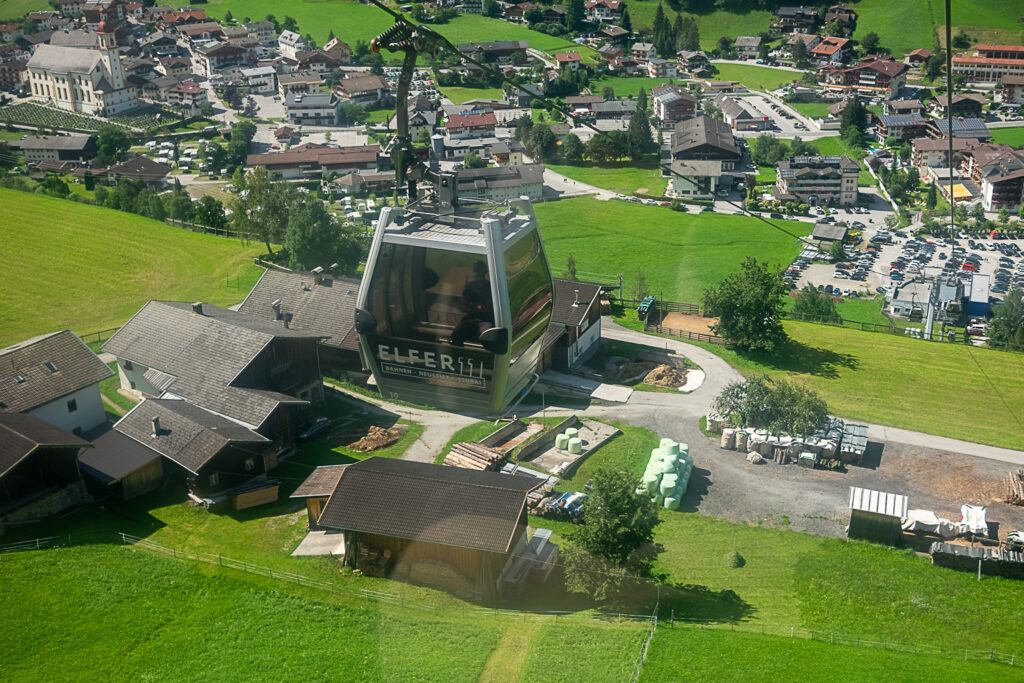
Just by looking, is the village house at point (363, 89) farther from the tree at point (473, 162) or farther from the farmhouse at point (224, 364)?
the farmhouse at point (224, 364)

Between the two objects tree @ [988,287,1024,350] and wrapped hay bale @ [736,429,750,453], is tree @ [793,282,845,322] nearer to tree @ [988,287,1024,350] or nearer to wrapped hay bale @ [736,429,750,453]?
tree @ [988,287,1024,350]

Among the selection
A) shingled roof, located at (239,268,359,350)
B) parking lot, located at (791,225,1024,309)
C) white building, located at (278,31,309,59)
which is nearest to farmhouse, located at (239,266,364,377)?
shingled roof, located at (239,268,359,350)

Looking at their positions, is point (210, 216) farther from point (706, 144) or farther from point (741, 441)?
point (706, 144)

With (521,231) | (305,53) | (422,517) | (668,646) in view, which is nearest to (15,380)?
(422,517)

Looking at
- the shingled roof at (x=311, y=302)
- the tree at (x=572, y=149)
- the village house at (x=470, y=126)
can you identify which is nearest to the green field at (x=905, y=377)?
the shingled roof at (x=311, y=302)

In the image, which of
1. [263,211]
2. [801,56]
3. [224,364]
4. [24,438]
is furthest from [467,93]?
[24,438]

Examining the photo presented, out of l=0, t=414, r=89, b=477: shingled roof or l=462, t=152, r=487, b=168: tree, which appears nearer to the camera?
l=0, t=414, r=89, b=477: shingled roof
